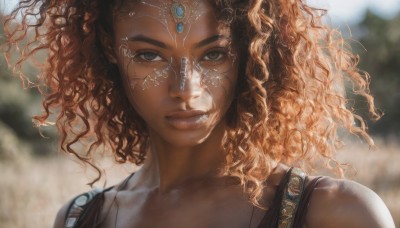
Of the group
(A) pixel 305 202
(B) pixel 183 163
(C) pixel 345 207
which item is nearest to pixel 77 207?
(B) pixel 183 163

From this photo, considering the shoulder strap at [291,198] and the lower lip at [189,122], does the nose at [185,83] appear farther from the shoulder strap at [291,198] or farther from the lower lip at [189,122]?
the shoulder strap at [291,198]

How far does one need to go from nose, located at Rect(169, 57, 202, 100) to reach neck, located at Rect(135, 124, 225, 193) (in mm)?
290

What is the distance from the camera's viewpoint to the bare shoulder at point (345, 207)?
2443 millimetres

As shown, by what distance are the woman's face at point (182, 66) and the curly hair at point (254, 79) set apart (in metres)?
0.08

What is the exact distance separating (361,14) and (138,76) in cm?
1528

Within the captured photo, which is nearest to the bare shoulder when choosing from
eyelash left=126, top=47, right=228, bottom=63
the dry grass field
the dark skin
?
the dark skin

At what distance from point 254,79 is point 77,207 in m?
1.02

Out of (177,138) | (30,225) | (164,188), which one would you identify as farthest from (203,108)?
(30,225)

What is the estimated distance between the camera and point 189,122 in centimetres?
266

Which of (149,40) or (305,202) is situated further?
(149,40)

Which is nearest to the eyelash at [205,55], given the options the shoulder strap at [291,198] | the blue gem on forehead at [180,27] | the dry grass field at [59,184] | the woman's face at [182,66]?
the woman's face at [182,66]

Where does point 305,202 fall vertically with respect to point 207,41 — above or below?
below

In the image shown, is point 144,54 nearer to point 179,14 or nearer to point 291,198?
point 179,14

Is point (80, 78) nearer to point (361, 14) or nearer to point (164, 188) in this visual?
point (164, 188)
